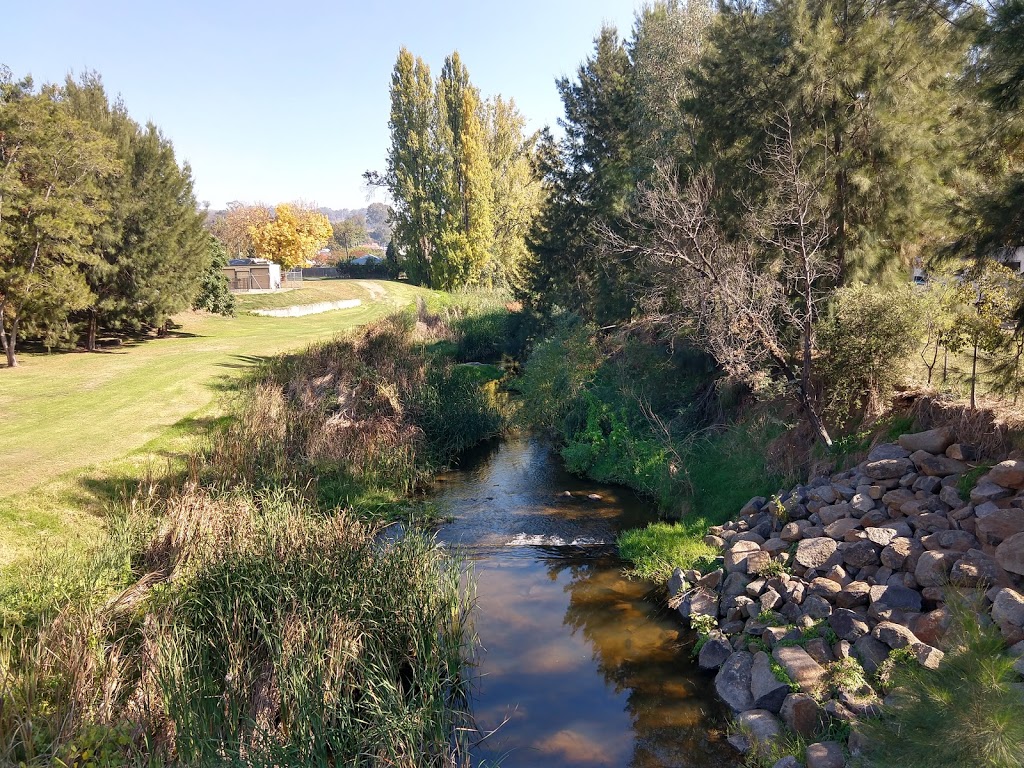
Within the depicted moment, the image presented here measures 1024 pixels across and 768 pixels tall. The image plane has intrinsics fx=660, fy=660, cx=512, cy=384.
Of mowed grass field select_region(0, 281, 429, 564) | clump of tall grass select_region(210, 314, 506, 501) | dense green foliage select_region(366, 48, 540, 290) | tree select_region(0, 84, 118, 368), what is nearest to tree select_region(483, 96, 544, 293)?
dense green foliage select_region(366, 48, 540, 290)

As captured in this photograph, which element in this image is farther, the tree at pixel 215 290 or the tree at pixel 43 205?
the tree at pixel 215 290

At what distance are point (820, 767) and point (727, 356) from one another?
21.7 ft

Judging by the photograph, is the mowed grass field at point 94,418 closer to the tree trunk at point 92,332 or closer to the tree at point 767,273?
the tree trunk at point 92,332

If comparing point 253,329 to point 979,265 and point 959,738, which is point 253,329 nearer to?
point 979,265

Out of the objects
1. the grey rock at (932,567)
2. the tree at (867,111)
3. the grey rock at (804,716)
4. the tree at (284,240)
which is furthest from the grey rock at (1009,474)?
the tree at (284,240)

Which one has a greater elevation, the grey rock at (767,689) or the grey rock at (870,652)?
the grey rock at (870,652)

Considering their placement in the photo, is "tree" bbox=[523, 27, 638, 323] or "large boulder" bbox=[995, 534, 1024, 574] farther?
"tree" bbox=[523, 27, 638, 323]

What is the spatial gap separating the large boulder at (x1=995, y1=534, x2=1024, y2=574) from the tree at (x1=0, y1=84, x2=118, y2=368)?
20.1 meters

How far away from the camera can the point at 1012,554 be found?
6332 mm

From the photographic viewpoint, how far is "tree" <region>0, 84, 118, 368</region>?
1638cm

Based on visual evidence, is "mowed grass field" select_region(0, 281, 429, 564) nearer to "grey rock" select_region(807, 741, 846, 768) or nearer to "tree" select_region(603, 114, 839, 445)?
"grey rock" select_region(807, 741, 846, 768)

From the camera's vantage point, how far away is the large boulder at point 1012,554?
6254 mm

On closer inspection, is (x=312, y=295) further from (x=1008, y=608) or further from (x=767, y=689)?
(x=1008, y=608)

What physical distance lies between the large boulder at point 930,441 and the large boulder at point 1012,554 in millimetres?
2300
